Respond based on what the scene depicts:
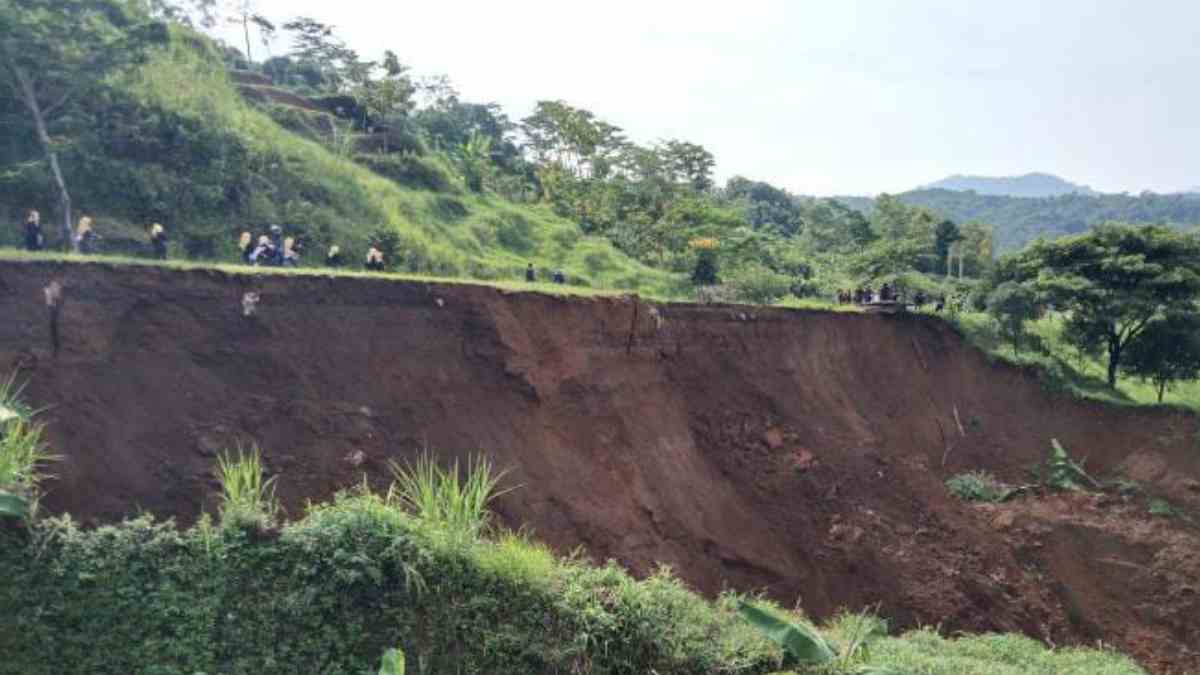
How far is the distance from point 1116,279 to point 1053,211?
92.8 meters

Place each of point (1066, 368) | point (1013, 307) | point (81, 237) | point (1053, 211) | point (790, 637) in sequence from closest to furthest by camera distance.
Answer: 1. point (790, 637)
2. point (81, 237)
3. point (1013, 307)
4. point (1066, 368)
5. point (1053, 211)

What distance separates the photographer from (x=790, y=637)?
7.26m

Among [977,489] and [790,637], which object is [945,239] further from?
[790,637]

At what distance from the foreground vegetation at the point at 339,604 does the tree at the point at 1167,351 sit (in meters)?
15.8

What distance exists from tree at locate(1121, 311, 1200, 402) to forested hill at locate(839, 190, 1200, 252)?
67.2m

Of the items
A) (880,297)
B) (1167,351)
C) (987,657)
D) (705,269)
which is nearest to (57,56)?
(705,269)

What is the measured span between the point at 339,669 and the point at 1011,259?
19.6 metres

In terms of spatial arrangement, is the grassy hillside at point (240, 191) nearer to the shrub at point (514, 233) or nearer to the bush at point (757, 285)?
the shrub at point (514, 233)

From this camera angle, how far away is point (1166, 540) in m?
16.8

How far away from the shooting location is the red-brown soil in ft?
32.7

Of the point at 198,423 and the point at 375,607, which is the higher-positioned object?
the point at 198,423

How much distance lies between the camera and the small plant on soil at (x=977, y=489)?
1792 cm

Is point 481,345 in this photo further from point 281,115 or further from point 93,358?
point 281,115

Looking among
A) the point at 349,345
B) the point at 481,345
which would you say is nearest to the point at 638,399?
the point at 481,345
